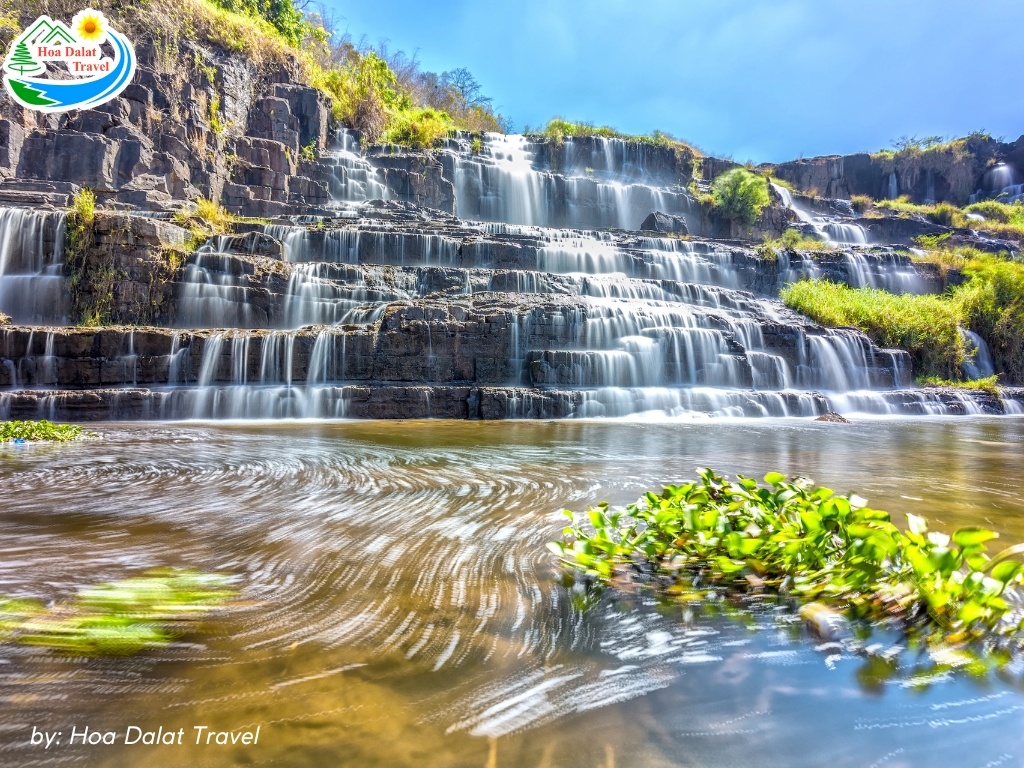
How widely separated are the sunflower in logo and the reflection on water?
2168 centimetres

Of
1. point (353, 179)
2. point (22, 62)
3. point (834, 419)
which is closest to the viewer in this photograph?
point (834, 419)

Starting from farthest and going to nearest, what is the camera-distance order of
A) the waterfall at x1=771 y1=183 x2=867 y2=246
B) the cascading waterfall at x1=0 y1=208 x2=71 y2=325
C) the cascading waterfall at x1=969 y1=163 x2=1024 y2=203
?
the cascading waterfall at x1=969 y1=163 x2=1024 y2=203 < the waterfall at x1=771 y1=183 x2=867 y2=246 < the cascading waterfall at x1=0 y1=208 x2=71 y2=325

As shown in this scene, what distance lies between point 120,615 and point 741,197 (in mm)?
26984

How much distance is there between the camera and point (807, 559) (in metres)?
1.58

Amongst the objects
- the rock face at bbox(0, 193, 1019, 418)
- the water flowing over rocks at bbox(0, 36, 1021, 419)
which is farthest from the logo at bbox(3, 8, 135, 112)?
the rock face at bbox(0, 193, 1019, 418)

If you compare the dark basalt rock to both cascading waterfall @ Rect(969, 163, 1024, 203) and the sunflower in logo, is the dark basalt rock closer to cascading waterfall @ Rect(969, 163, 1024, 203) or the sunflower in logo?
the sunflower in logo

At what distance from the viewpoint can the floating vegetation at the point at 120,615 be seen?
1282mm

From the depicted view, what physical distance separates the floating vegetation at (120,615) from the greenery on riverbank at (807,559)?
1140mm

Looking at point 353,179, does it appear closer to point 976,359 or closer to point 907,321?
point 907,321

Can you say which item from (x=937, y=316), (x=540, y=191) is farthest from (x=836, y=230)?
(x=540, y=191)

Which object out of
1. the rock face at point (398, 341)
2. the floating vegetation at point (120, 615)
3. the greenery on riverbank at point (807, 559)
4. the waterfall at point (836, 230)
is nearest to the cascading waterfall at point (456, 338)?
the rock face at point (398, 341)

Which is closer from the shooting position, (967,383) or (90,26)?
(967,383)

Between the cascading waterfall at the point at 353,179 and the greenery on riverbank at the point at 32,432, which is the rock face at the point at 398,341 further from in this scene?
the cascading waterfall at the point at 353,179

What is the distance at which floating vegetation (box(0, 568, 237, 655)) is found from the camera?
1282mm
